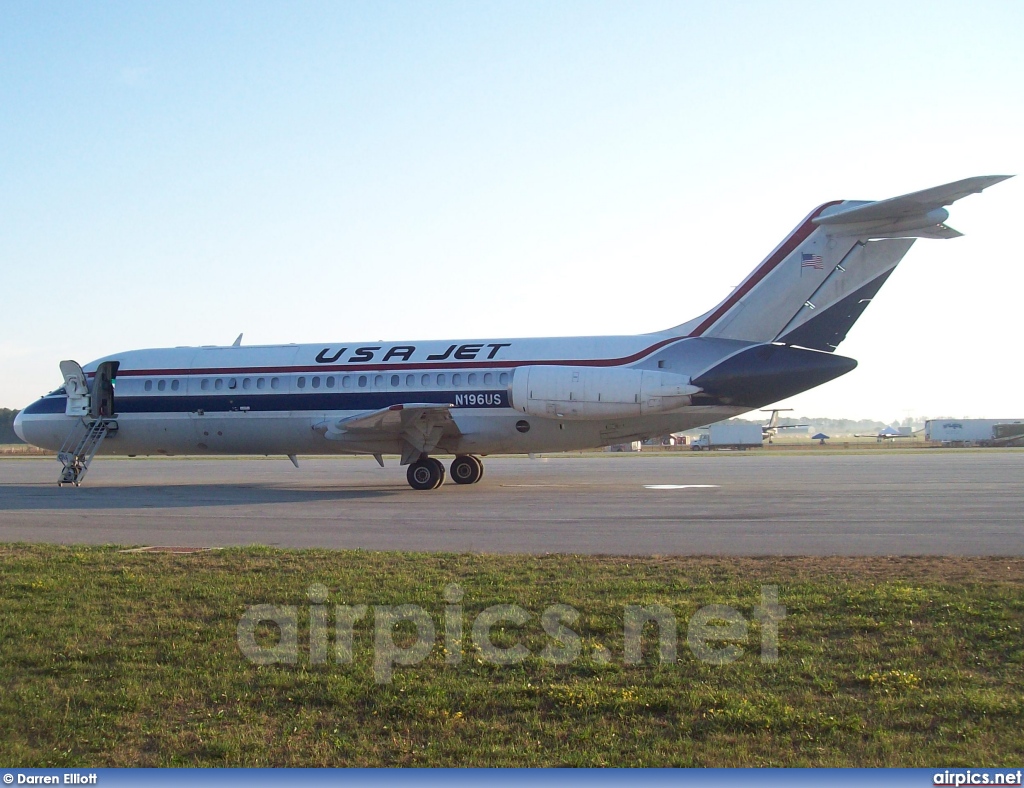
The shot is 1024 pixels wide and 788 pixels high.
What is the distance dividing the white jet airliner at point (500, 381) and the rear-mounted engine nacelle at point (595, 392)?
0.11 feet

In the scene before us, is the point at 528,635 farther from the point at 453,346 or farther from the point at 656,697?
the point at 453,346

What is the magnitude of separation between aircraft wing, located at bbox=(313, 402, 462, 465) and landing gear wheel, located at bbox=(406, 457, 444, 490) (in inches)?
10.1

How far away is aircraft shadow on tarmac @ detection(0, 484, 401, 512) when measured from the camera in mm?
18375

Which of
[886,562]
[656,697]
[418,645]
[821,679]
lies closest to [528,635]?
[418,645]

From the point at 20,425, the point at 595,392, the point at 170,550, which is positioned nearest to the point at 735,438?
the point at 595,392

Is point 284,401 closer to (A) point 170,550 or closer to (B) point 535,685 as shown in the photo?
(A) point 170,550

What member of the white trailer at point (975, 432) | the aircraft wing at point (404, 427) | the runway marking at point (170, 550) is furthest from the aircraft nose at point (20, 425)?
the white trailer at point (975, 432)

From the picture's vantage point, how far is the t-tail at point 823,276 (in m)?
19.6

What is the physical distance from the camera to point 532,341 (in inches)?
891

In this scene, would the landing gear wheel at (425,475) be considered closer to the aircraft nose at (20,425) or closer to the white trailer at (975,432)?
the aircraft nose at (20,425)

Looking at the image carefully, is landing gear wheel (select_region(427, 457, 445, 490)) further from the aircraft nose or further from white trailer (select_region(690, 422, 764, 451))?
white trailer (select_region(690, 422, 764, 451))

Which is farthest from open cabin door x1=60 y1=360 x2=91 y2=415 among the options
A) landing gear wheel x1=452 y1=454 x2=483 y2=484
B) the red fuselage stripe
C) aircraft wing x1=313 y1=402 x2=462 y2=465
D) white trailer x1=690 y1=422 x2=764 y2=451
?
white trailer x1=690 y1=422 x2=764 y2=451

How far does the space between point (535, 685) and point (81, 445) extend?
22465 mm

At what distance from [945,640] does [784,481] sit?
17463mm
